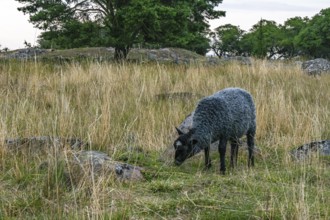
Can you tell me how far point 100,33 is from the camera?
58.0ft

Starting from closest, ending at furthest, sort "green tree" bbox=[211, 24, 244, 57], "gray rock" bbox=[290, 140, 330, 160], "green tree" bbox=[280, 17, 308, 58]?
"gray rock" bbox=[290, 140, 330, 160]
"green tree" bbox=[280, 17, 308, 58]
"green tree" bbox=[211, 24, 244, 57]

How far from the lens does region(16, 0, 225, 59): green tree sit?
15383 mm

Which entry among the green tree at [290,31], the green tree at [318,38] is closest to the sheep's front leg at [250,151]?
the green tree at [318,38]

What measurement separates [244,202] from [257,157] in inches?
88.8

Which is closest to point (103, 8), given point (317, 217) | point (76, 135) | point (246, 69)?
point (246, 69)

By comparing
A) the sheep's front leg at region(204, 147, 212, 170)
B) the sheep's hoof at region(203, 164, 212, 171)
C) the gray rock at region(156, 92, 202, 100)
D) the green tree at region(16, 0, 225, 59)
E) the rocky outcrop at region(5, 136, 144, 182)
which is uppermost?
the green tree at region(16, 0, 225, 59)

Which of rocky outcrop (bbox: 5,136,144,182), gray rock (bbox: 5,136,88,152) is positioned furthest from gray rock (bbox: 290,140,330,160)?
gray rock (bbox: 5,136,88,152)

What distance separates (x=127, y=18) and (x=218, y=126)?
35.2 ft

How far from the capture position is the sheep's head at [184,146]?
17.4 feet

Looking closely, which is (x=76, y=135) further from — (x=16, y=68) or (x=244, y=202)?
(x=16, y=68)

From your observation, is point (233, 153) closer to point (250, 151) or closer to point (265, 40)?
point (250, 151)

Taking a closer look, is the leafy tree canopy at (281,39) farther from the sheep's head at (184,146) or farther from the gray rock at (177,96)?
the sheep's head at (184,146)

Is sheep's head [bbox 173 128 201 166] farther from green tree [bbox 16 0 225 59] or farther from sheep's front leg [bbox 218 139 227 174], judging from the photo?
green tree [bbox 16 0 225 59]

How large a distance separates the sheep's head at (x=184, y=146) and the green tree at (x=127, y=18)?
10018 mm
